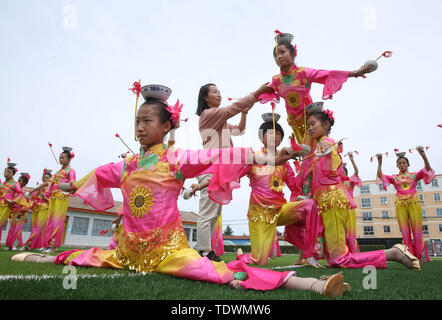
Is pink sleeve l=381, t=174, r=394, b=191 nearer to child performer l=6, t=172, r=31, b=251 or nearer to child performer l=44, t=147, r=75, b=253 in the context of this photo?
child performer l=44, t=147, r=75, b=253

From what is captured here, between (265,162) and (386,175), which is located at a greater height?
(386,175)

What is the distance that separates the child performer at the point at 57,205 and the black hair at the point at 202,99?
4.33m

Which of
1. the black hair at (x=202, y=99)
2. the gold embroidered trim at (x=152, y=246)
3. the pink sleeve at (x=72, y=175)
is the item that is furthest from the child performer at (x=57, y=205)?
the gold embroidered trim at (x=152, y=246)

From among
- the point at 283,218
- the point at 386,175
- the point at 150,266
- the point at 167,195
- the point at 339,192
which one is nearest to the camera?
the point at 150,266

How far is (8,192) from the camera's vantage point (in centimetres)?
843

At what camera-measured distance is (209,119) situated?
4.03m

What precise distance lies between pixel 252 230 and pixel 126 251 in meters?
2.28

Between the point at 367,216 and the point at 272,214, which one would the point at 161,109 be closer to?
the point at 272,214

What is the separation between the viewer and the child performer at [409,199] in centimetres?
643

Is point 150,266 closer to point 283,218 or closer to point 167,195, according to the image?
point 167,195

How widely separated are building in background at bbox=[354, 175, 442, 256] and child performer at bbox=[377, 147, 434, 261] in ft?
125

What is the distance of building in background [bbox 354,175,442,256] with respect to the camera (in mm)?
41656

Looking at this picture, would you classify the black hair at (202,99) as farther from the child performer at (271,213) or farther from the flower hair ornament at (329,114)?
the flower hair ornament at (329,114)
